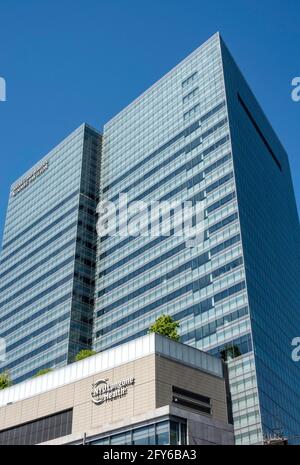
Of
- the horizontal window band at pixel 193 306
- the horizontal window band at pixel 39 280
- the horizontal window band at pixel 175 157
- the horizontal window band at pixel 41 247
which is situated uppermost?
the horizontal window band at pixel 175 157

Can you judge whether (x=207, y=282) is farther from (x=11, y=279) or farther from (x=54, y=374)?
(x=11, y=279)

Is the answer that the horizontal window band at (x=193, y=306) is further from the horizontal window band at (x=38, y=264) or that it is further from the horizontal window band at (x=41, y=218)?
the horizontal window band at (x=41, y=218)

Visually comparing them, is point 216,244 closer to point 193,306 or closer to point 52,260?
point 193,306

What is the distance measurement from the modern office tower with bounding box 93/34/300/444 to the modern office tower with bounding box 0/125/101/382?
16.1 feet

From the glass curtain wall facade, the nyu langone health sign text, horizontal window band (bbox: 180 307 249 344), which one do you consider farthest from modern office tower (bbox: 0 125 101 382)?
the nyu langone health sign text

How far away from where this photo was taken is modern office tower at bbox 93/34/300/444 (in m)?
99.3

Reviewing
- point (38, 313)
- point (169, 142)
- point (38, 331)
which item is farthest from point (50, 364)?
point (169, 142)

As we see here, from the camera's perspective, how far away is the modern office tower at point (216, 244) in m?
99.3

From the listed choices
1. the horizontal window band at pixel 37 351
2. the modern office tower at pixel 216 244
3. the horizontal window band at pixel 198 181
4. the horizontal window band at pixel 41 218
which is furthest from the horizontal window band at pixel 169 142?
the horizontal window band at pixel 37 351

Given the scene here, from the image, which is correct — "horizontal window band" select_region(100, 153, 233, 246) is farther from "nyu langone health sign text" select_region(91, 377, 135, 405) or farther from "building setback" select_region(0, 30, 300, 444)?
"nyu langone health sign text" select_region(91, 377, 135, 405)

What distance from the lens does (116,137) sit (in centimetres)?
16275

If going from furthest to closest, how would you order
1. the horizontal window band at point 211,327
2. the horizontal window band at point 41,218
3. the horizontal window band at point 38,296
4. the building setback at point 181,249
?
1. the horizontal window band at point 41,218
2. the horizontal window band at point 38,296
3. the building setback at point 181,249
4. the horizontal window band at point 211,327

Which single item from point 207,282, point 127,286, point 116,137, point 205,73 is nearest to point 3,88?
point 207,282

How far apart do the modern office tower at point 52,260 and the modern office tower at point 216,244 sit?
4.90m
